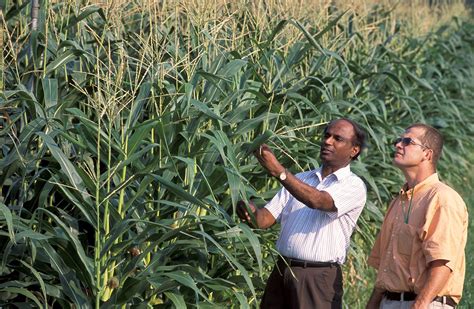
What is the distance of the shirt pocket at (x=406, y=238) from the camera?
5574 millimetres

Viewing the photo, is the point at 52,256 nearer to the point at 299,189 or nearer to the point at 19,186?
the point at 19,186

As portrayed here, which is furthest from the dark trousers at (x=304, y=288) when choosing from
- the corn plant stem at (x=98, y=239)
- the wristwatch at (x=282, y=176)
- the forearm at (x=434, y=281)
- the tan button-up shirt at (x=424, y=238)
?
the corn plant stem at (x=98, y=239)

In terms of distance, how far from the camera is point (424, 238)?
5.50 metres

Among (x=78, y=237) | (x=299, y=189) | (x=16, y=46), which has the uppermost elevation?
(x=16, y=46)

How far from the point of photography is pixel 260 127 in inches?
285

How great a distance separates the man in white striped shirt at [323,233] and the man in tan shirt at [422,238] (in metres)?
0.35

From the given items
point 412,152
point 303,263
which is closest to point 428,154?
point 412,152

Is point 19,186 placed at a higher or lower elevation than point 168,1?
lower

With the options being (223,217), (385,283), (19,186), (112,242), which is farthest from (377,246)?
(19,186)

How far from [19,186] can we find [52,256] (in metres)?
Result: 0.55

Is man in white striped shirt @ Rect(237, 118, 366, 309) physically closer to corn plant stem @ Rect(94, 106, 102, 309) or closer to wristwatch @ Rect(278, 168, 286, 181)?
wristwatch @ Rect(278, 168, 286, 181)

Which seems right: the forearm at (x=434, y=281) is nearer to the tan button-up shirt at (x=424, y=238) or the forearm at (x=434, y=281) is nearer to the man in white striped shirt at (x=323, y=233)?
the tan button-up shirt at (x=424, y=238)

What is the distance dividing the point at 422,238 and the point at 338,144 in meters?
0.82

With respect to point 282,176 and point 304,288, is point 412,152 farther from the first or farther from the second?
point 304,288
